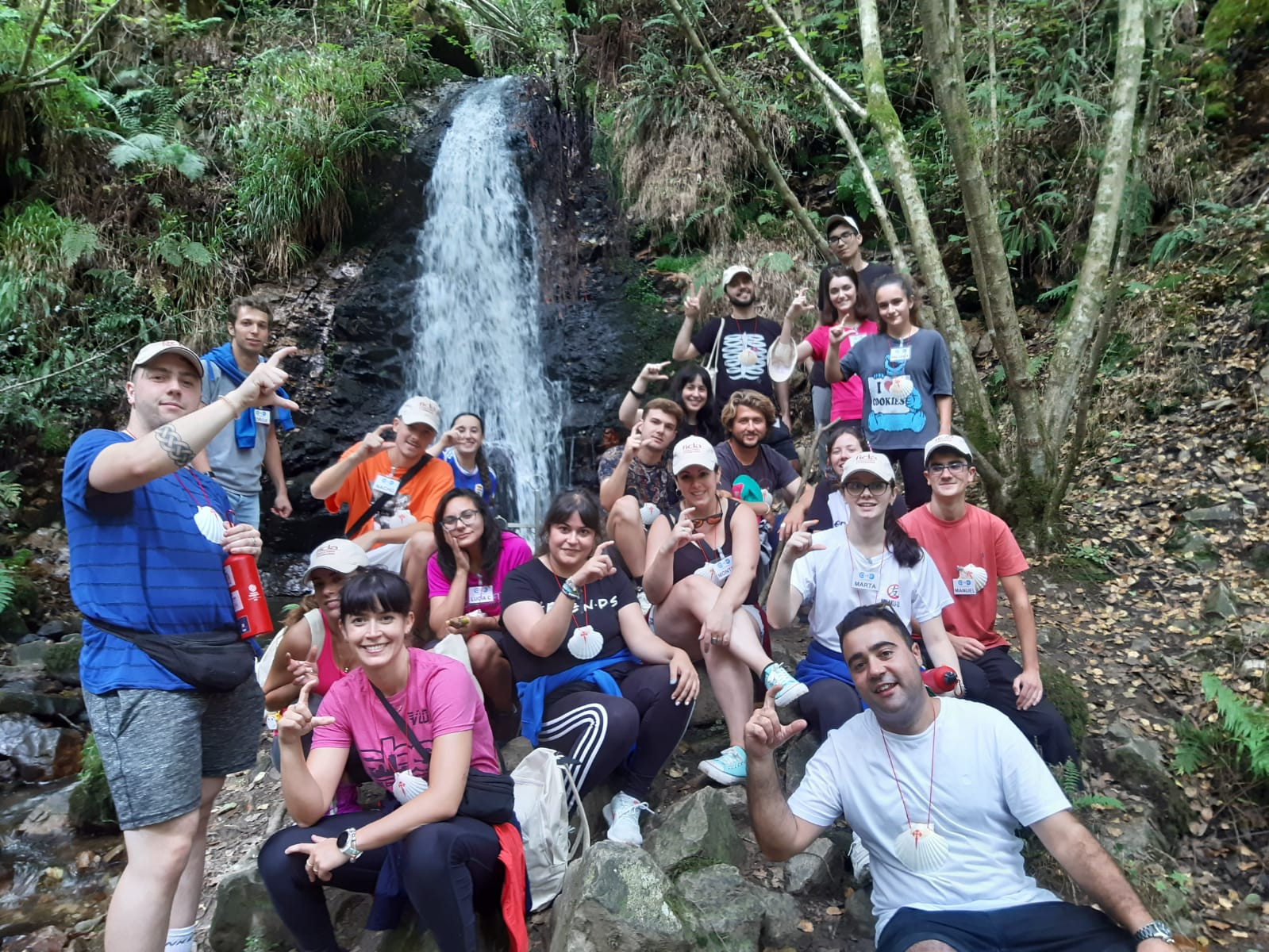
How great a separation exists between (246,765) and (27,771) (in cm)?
358

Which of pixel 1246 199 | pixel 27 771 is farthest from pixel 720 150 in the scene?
pixel 27 771

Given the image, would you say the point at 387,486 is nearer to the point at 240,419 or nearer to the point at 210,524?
the point at 240,419

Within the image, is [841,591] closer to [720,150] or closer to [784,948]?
[784,948]

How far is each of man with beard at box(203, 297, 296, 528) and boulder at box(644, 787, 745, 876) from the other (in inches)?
126

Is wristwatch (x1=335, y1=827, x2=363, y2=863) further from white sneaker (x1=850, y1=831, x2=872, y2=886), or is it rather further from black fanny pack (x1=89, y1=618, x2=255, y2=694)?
white sneaker (x1=850, y1=831, x2=872, y2=886)

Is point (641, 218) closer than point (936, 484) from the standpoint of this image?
No

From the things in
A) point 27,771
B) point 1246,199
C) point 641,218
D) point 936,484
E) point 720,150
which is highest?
point 720,150

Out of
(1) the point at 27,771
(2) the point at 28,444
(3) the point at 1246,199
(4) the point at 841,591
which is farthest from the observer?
(2) the point at 28,444

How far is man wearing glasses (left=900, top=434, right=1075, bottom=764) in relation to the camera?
354 cm

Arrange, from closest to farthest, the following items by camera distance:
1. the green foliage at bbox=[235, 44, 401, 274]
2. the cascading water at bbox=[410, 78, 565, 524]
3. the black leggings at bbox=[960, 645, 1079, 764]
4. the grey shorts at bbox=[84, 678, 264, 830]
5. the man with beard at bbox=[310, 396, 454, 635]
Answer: the grey shorts at bbox=[84, 678, 264, 830]
the black leggings at bbox=[960, 645, 1079, 764]
the man with beard at bbox=[310, 396, 454, 635]
the cascading water at bbox=[410, 78, 565, 524]
the green foliage at bbox=[235, 44, 401, 274]

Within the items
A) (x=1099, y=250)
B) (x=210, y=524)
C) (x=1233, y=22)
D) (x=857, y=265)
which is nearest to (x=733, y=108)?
(x=857, y=265)

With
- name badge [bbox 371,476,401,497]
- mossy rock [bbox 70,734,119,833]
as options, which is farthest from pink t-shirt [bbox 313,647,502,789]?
mossy rock [bbox 70,734,119,833]

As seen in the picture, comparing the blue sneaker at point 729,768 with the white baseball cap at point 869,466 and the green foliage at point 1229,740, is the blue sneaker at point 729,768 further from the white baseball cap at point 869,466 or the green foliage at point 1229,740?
the green foliage at point 1229,740

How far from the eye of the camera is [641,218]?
988 cm
